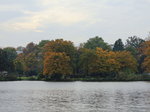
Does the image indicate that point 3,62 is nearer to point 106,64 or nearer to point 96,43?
point 106,64

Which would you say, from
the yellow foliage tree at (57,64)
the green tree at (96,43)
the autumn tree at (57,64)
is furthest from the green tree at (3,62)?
the green tree at (96,43)

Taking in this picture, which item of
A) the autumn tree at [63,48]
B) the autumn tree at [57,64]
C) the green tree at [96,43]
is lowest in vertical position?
the autumn tree at [57,64]

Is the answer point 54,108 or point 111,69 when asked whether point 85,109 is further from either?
point 111,69

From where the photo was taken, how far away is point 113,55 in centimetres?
12900

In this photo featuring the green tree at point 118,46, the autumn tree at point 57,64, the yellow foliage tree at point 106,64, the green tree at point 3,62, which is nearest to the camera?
the autumn tree at point 57,64

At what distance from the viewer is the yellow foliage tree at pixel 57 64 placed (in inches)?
4574

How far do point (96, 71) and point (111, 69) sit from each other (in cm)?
503

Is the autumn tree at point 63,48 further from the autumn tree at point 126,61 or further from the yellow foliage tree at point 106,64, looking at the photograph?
the autumn tree at point 126,61

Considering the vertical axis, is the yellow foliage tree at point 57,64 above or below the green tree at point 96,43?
below

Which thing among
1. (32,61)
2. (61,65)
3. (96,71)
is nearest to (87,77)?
(96,71)

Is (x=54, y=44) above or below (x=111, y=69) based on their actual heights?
above

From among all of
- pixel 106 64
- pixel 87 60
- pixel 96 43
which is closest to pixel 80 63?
pixel 87 60

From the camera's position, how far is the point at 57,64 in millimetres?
116938

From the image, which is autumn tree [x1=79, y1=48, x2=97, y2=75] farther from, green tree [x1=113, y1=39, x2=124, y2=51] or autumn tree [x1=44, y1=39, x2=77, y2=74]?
green tree [x1=113, y1=39, x2=124, y2=51]
